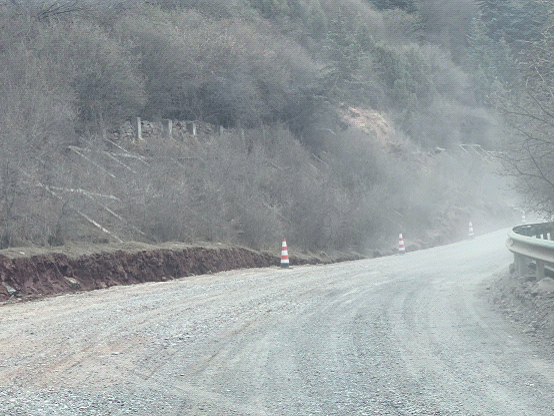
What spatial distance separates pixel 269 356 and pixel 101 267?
10090mm

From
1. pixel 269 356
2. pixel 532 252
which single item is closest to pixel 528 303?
pixel 532 252

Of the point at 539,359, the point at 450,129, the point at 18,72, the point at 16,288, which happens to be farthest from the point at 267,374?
the point at 450,129

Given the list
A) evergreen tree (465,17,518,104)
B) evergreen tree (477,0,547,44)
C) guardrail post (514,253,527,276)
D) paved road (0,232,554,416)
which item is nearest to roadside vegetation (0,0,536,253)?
evergreen tree (477,0,547,44)

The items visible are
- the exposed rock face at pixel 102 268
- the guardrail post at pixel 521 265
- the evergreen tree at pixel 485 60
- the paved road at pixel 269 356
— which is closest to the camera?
the paved road at pixel 269 356

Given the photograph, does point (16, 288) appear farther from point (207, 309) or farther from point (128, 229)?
point (128, 229)

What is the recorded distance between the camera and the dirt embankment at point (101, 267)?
14.6 meters

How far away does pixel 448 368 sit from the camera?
7.28 meters

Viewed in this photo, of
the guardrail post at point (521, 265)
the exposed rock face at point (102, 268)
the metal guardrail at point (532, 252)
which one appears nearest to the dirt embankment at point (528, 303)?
the guardrail post at point (521, 265)

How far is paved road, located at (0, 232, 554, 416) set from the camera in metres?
A: 6.08

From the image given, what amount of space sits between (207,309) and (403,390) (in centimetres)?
567

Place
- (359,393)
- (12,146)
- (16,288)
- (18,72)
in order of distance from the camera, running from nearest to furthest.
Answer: (359,393) → (16,288) → (12,146) → (18,72)

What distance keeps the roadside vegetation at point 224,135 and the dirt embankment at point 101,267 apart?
4.36 feet

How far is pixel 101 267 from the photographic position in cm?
1700

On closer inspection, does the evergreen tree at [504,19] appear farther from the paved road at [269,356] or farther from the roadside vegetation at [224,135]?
the paved road at [269,356]
